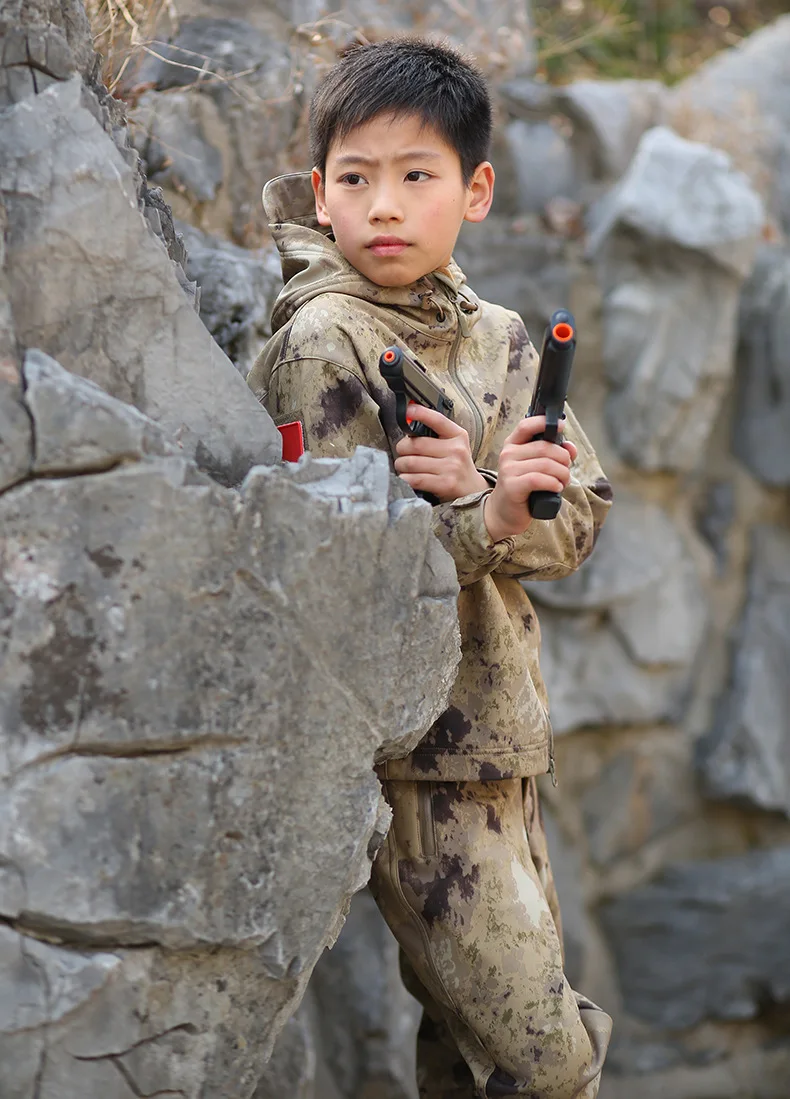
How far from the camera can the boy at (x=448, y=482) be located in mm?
1572

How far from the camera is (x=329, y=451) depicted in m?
1.58

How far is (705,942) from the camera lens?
4.23 m

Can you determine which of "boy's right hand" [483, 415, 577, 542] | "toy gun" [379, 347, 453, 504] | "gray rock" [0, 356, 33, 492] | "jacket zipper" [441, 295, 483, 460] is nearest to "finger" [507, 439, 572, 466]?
"boy's right hand" [483, 415, 577, 542]

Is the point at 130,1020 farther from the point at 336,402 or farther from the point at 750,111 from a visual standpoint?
the point at 750,111

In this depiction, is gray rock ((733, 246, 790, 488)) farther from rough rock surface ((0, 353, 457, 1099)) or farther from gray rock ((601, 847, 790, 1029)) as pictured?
rough rock surface ((0, 353, 457, 1099))

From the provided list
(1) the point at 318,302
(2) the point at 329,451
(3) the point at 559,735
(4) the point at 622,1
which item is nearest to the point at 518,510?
(2) the point at 329,451

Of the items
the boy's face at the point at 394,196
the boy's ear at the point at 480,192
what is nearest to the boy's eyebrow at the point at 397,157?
the boy's face at the point at 394,196

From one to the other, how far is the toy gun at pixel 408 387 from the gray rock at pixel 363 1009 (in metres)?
1.94

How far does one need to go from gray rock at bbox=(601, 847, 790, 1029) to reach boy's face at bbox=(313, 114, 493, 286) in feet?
10.1

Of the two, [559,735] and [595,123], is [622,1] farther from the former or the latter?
[559,735]

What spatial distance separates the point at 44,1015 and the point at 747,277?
3512 millimetres

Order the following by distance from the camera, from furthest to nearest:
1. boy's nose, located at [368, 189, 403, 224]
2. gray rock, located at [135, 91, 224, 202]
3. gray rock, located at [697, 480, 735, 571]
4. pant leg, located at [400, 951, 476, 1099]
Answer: gray rock, located at [697, 480, 735, 571]
gray rock, located at [135, 91, 224, 202]
pant leg, located at [400, 951, 476, 1099]
boy's nose, located at [368, 189, 403, 224]

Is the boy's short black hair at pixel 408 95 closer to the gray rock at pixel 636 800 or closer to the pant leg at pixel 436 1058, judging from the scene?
the pant leg at pixel 436 1058

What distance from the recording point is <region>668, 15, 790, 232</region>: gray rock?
15.2ft
